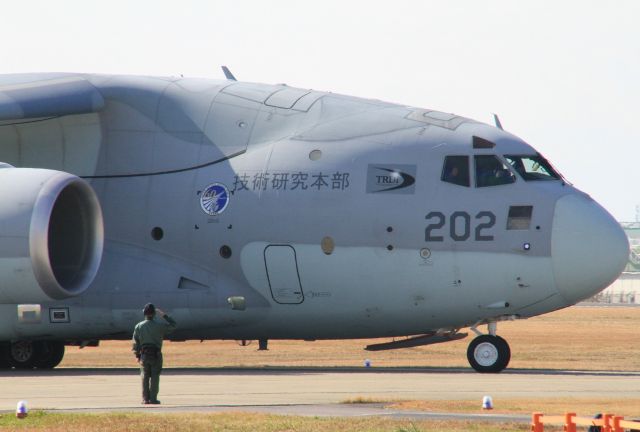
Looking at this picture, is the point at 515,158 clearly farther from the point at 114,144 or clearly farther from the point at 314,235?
the point at 114,144

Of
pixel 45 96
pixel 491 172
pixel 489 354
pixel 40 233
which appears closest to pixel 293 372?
pixel 489 354

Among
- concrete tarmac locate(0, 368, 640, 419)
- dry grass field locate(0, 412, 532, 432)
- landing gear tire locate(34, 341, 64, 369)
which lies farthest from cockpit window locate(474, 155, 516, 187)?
landing gear tire locate(34, 341, 64, 369)

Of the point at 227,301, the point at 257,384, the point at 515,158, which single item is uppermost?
the point at 515,158

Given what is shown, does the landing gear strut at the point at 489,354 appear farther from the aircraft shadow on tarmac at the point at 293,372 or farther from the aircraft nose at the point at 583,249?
the aircraft nose at the point at 583,249

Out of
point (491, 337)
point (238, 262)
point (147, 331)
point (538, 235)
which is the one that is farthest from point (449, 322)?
point (147, 331)

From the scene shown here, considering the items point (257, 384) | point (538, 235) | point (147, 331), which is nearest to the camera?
point (147, 331)

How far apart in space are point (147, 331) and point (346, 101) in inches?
325

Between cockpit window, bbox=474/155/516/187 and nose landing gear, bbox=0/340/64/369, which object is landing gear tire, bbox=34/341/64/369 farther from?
cockpit window, bbox=474/155/516/187

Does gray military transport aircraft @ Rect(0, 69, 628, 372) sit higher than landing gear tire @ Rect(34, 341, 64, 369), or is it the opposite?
gray military transport aircraft @ Rect(0, 69, 628, 372)

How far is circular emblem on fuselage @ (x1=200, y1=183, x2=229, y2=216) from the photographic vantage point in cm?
2594

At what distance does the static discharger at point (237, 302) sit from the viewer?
2586 cm

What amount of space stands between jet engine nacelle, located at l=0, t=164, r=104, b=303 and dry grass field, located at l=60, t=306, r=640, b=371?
768cm

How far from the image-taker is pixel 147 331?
19.9 metres

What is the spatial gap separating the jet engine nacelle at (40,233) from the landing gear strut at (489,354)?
6.90m
